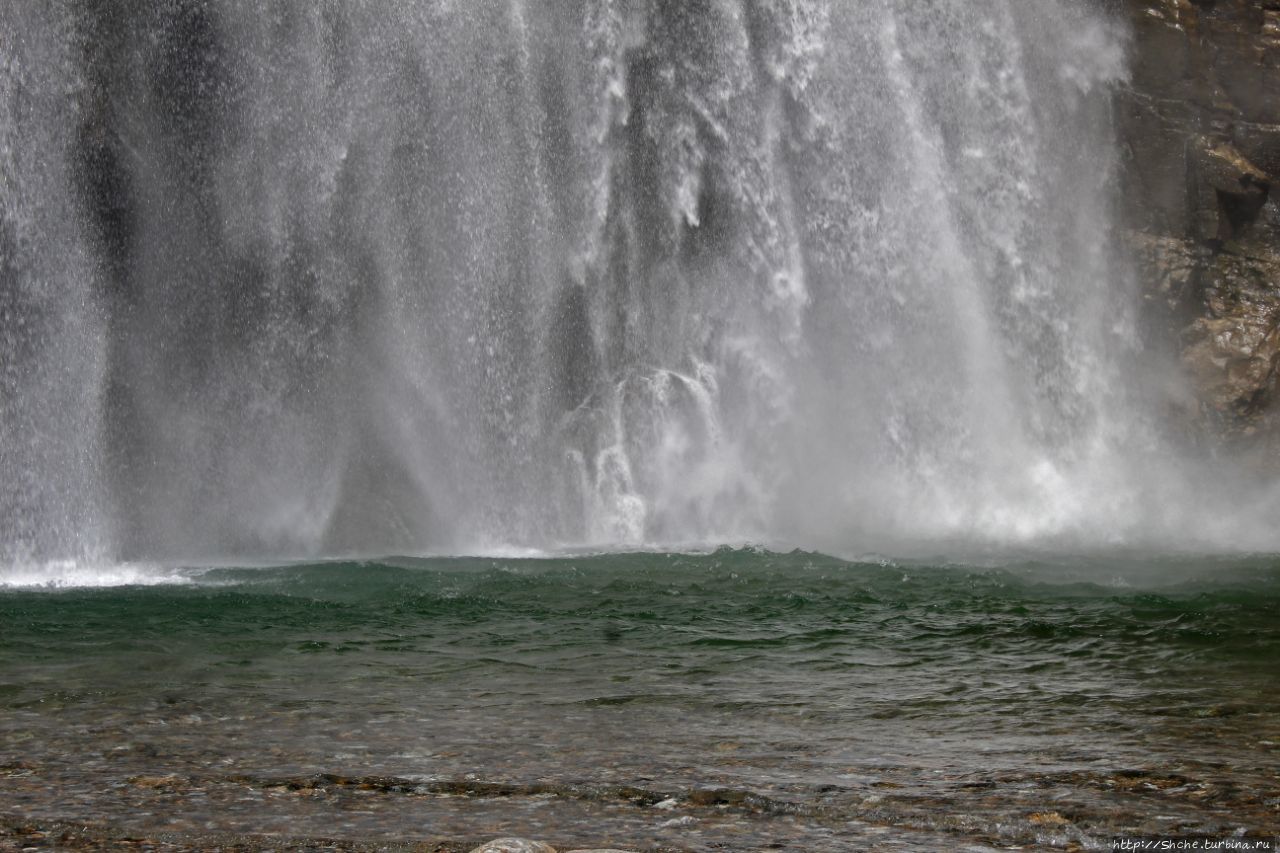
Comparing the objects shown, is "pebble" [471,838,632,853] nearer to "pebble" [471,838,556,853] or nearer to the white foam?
"pebble" [471,838,556,853]

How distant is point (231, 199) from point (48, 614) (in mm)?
9949

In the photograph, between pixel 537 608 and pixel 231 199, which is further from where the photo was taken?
pixel 231 199

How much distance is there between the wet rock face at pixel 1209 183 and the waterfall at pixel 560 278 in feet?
2.27

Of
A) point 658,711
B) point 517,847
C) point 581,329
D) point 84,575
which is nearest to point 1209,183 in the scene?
point 581,329

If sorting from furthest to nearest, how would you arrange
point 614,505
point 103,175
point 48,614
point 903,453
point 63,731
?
point 903,453 → point 614,505 → point 103,175 → point 48,614 → point 63,731

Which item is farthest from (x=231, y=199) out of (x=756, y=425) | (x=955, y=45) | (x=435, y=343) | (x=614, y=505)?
(x=955, y=45)

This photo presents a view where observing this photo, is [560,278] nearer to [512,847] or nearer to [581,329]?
[581,329]

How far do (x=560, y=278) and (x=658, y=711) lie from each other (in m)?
15.5

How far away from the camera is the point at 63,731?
9.02 meters

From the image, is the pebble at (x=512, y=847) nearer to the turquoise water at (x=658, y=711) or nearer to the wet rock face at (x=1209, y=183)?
the turquoise water at (x=658, y=711)

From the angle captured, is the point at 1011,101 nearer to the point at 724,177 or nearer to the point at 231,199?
the point at 724,177

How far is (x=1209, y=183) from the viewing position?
87.4ft

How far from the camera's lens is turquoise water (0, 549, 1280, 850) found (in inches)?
277

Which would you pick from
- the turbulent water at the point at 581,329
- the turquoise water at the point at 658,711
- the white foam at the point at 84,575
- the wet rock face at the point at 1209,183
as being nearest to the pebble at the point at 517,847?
the turquoise water at the point at 658,711
